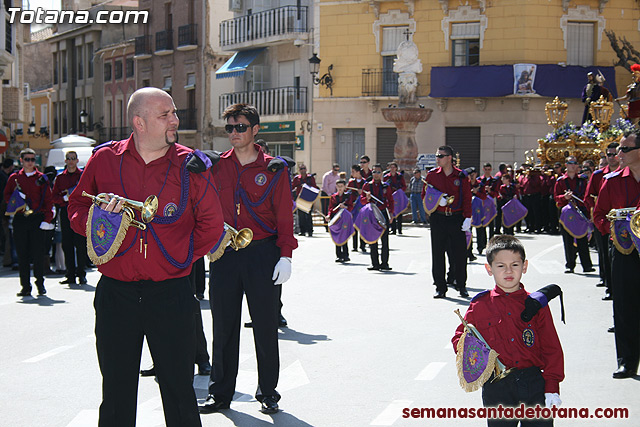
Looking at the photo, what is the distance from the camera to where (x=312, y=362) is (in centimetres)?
867

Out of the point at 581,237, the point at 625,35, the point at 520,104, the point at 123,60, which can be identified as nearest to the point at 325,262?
the point at 581,237

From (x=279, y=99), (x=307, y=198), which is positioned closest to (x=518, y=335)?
(x=307, y=198)

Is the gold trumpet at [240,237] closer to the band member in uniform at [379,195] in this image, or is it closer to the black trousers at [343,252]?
the band member in uniform at [379,195]

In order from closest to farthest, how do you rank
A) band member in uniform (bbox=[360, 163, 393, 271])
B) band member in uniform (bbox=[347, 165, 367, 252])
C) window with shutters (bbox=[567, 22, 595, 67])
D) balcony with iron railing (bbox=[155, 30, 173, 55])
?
band member in uniform (bbox=[360, 163, 393, 271]), band member in uniform (bbox=[347, 165, 367, 252]), window with shutters (bbox=[567, 22, 595, 67]), balcony with iron railing (bbox=[155, 30, 173, 55])

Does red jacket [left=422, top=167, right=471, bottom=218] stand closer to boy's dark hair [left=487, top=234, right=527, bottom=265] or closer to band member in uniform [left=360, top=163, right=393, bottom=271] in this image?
band member in uniform [left=360, top=163, right=393, bottom=271]

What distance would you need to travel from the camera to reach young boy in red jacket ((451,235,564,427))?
490cm

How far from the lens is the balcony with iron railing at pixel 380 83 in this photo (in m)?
37.6

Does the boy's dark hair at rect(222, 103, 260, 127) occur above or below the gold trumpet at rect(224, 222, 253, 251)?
above

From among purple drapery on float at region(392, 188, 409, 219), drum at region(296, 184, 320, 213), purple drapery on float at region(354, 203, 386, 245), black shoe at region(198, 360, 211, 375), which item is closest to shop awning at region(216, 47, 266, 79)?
purple drapery on float at region(392, 188, 409, 219)

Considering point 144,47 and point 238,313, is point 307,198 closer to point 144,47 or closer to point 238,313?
point 238,313

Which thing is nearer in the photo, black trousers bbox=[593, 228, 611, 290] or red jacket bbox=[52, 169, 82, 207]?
black trousers bbox=[593, 228, 611, 290]

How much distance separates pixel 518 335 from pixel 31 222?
1009 centimetres

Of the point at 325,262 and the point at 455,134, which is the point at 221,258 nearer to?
the point at 325,262

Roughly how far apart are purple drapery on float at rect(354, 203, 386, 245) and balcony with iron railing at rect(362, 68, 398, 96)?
20235 millimetres
